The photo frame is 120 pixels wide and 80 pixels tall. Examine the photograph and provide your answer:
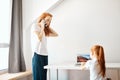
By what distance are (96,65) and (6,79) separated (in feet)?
3.84

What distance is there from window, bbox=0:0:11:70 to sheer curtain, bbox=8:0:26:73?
0.26 feet

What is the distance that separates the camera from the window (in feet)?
10.3

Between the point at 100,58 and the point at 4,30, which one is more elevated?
the point at 4,30

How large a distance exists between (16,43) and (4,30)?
0.92 feet

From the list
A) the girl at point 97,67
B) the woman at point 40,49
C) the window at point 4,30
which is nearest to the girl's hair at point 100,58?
the girl at point 97,67

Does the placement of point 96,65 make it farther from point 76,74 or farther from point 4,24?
point 4,24

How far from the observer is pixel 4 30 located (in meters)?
3.19

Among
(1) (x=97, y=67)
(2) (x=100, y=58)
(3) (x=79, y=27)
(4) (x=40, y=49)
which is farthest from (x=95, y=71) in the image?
(3) (x=79, y=27)

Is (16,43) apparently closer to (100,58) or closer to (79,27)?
(79,27)

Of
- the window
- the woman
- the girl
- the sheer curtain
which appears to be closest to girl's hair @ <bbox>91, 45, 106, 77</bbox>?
the girl

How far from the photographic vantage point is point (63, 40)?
335 centimetres

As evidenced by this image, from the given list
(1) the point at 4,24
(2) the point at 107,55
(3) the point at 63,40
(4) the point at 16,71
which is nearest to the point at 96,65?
(2) the point at 107,55

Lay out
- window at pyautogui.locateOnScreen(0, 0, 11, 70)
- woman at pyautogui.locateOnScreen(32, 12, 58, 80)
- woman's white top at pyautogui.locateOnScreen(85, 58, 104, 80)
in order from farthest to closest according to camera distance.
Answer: window at pyautogui.locateOnScreen(0, 0, 11, 70) → woman at pyautogui.locateOnScreen(32, 12, 58, 80) → woman's white top at pyautogui.locateOnScreen(85, 58, 104, 80)

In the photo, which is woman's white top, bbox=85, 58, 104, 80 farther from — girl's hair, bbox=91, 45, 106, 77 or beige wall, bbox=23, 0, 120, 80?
beige wall, bbox=23, 0, 120, 80
